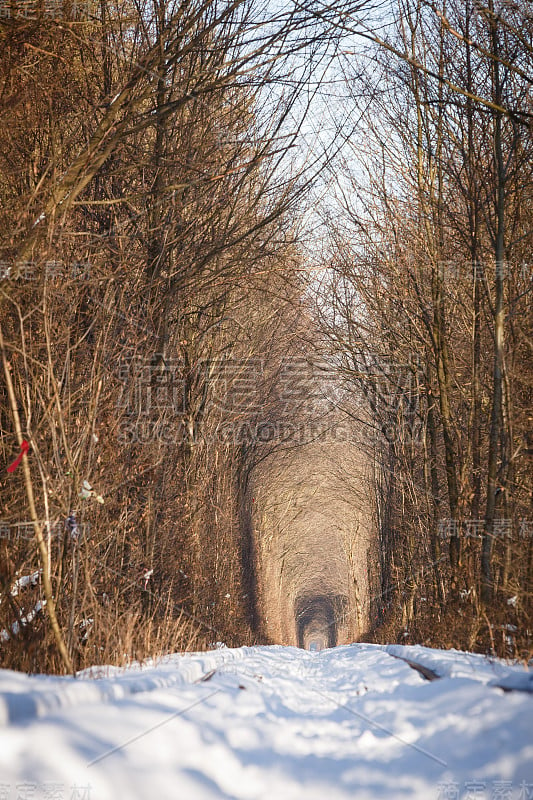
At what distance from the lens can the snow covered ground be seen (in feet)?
9.36

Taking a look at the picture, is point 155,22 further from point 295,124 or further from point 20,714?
point 20,714

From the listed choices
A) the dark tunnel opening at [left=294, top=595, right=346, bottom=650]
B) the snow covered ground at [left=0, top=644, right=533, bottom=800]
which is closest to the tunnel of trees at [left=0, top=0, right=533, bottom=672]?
the snow covered ground at [left=0, top=644, right=533, bottom=800]

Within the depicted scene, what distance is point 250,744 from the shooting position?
375 cm

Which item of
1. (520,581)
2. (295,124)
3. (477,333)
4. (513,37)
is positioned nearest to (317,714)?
(520,581)

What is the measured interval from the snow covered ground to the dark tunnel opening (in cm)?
5123

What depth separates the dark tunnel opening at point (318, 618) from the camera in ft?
205

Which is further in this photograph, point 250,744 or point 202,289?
point 202,289

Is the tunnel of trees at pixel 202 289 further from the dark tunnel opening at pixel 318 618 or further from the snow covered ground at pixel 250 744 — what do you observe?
the dark tunnel opening at pixel 318 618

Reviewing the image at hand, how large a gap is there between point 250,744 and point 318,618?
78.2 meters

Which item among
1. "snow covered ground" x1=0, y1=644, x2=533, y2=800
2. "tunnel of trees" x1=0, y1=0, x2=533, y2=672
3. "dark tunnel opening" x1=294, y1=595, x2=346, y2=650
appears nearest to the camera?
"snow covered ground" x1=0, y1=644, x2=533, y2=800

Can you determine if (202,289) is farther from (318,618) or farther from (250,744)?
(318,618)

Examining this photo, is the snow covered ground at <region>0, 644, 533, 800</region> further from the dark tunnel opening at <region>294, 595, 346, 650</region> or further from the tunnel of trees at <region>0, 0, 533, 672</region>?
the dark tunnel opening at <region>294, 595, 346, 650</region>

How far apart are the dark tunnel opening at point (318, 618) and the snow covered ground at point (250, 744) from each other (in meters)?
51.2

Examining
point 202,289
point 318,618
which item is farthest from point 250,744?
point 318,618
